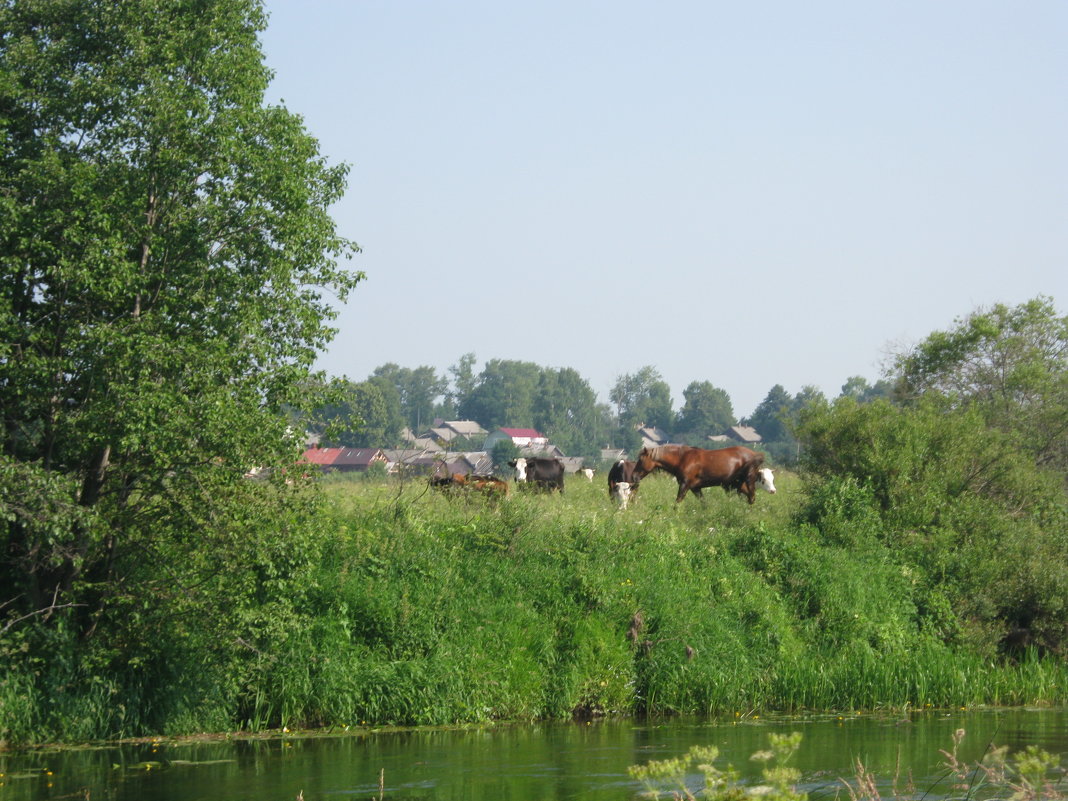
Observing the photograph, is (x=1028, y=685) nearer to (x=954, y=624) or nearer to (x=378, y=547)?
(x=954, y=624)

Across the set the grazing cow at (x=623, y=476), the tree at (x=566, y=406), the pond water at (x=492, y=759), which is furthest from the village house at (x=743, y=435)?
the pond water at (x=492, y=759)

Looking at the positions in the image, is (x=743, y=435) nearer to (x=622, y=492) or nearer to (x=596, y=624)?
(x=622, y=492)

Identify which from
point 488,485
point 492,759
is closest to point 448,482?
point 488,485

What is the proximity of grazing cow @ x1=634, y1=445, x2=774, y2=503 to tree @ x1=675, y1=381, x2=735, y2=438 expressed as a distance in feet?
346

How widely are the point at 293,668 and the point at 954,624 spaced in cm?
1252

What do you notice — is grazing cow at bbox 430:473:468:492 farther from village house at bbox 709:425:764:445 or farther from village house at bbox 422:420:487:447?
village house at bbox 709:425:764:445

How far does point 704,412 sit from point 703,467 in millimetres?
107909

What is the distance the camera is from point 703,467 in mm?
28781

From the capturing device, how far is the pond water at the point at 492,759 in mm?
13086

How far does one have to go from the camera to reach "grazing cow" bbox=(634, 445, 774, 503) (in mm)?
28703

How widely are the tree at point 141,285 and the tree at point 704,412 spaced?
119466mm

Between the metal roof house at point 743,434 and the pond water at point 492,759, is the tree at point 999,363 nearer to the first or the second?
the pond water at point 492,759

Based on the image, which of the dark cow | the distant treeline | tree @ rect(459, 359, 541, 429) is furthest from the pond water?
tree @ rect(459, 359, 541, 429)

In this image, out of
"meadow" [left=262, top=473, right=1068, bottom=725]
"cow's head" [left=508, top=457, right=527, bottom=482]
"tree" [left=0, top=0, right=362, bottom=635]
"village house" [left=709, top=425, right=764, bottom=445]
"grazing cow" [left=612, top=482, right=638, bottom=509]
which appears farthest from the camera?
"village house" [left=709, top=425, right=764, bottom=445]
